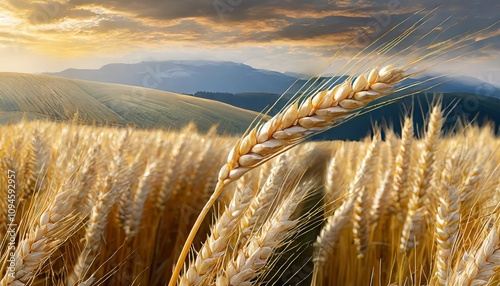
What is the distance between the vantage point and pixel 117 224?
5.13 feet

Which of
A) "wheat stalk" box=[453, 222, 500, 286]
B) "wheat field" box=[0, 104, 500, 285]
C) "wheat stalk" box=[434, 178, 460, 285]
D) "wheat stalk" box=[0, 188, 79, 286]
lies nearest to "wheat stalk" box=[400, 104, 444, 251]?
"wheat field" box=[0, 104, 500, 285]

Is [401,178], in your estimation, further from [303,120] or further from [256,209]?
[303,120]

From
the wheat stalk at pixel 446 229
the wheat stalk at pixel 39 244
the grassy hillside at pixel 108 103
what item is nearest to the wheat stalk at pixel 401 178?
the wheat stalk at pixel 446 229

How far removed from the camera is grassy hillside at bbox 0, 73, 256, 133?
37.4ft

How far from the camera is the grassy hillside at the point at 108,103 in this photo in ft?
37.4

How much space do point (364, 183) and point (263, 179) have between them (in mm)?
304

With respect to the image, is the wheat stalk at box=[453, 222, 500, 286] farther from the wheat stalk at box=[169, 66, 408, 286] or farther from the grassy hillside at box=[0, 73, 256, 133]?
the grassy hillside at box=[0, 73, 256, 133]

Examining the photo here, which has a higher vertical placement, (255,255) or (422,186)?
(255,255)

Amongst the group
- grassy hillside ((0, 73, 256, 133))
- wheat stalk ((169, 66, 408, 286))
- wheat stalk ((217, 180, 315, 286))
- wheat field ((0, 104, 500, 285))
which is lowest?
grassy hillside ((0, 73, 256, 133))

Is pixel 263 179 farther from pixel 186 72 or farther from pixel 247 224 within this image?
pixel 186 72

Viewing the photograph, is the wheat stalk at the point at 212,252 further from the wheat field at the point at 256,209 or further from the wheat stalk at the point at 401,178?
the wheat stalk at the point at 401,178

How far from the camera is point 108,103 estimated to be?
13812 mm

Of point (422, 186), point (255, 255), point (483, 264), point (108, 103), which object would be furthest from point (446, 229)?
point (108, 103)

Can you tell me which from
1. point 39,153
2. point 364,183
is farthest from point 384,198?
point 39,153
